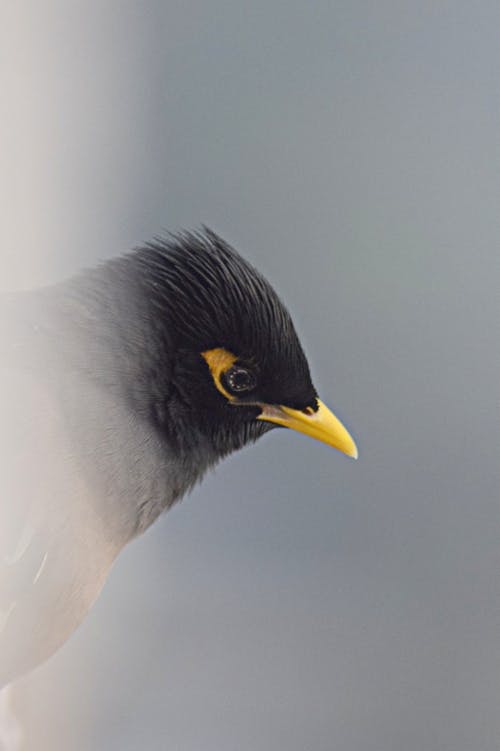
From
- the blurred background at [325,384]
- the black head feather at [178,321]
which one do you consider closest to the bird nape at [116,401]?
the black head feather at [178,321]

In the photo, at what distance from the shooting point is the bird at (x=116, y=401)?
55 centimetres

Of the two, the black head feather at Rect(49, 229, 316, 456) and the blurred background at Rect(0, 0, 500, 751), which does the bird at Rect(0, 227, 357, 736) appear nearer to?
the black head feather at Rect(49, 229, 316, 456)

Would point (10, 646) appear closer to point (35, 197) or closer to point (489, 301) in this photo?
point (35, 197)

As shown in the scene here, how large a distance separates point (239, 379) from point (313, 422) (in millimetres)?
79

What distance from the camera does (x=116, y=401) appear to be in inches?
23.6

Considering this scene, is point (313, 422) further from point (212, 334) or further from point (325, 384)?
point (325, 384)

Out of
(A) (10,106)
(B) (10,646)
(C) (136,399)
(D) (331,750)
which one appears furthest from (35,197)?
(D) (331,750)

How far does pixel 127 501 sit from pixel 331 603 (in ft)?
1.59

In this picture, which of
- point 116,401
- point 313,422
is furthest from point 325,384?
point 116,401

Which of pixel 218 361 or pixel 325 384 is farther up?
pixel 218 361

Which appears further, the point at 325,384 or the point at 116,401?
the point at 325,384

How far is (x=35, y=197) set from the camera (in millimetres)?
604

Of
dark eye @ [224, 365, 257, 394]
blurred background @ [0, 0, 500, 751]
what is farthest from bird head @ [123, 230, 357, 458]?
blurred background @ [0, 0, 500, 751]

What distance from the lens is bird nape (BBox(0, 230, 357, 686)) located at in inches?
21.8
